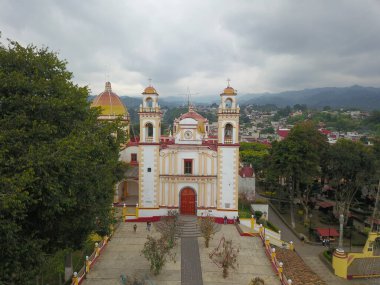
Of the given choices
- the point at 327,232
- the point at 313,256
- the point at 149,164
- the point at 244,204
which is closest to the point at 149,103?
the point at 149,164

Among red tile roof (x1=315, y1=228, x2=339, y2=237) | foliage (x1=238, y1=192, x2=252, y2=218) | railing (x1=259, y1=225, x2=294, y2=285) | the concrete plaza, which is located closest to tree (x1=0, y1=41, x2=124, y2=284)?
the concrete plaza

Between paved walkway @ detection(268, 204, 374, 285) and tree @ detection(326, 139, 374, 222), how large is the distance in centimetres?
567

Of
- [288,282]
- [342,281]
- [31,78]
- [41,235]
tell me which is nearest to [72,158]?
[41,235]

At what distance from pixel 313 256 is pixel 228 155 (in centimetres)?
1028

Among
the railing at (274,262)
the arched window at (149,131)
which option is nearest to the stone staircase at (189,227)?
the railing at (274,262)

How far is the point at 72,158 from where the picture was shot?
11445 mm

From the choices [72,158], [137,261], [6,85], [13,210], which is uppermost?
[6,85]

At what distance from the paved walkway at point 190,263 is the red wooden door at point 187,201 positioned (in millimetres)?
3898

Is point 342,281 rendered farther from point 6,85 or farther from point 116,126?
point 6,85

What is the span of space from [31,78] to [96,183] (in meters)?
5.37

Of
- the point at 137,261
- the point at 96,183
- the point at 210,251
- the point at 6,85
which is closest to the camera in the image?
the point at 6,85

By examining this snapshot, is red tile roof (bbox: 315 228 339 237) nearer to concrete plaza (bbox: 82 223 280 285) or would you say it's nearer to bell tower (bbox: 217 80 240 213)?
concrete plaza (bbox: 82 223 280 285)

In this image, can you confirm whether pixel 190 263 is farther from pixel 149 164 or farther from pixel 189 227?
pixel 149 164

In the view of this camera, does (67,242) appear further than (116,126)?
No
